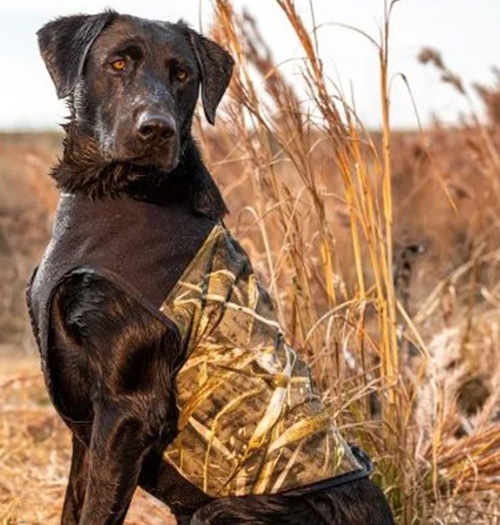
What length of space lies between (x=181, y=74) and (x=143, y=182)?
32cm

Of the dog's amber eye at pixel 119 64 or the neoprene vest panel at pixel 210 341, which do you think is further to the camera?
the dog's amber eye at pixel 119 64

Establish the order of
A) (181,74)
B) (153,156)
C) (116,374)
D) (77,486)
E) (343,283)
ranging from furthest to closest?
(343,283)
(77,486)
(181,74)
(153,156)
(116,374)

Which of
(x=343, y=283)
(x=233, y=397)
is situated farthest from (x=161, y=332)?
(x=343, y=283)

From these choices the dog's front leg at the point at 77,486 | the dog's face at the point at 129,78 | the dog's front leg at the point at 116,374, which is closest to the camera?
the dog's front leg at the point at 116,374

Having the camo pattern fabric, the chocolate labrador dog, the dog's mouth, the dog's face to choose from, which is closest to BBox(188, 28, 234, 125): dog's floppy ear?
the dog's face

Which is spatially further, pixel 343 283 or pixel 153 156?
pixel 343 283

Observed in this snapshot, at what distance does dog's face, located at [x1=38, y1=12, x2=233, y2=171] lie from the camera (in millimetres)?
3217

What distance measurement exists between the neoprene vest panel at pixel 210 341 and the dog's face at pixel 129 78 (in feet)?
0.58

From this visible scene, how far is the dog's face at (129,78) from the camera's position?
127 inches

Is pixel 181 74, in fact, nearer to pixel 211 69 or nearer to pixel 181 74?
pixel 181 74

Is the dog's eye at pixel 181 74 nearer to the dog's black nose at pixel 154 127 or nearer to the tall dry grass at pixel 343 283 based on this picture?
the dog's black nose at pixel 154 127

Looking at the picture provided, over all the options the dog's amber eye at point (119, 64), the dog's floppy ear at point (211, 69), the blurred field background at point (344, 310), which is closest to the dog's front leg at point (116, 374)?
the dog's amber eye at point (119, 64)

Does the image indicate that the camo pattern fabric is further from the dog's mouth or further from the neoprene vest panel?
the dog's mouth

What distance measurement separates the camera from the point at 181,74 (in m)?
3.40
